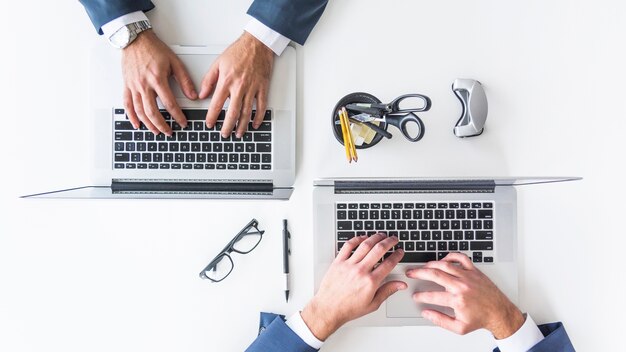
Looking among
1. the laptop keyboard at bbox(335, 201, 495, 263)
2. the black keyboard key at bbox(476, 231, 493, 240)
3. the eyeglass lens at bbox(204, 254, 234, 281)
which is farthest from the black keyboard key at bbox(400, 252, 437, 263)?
the eyeglass lens at bbox(204, 254, 234, 281)

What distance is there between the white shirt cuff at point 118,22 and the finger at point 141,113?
0.16 metres

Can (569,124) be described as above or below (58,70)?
below

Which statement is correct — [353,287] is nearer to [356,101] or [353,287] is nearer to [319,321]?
[319,321]

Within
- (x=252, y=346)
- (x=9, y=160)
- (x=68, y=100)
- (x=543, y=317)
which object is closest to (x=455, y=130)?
(x=543, y=317)

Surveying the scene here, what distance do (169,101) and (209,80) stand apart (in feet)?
0.34

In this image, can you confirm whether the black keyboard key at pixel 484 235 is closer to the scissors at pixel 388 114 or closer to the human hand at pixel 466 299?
the human hand at pixel 466 299

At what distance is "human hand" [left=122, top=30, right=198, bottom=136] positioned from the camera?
1015 mm

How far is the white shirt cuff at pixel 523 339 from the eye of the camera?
3.34 ft

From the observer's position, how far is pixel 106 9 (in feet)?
3.28

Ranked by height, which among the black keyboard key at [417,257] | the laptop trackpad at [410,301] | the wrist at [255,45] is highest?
the wrist at [255,45]

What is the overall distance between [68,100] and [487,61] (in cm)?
105

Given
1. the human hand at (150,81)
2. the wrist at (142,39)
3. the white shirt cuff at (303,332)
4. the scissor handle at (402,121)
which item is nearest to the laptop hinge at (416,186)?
the scissor handle at (402,121)

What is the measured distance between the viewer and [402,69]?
1.07 meters

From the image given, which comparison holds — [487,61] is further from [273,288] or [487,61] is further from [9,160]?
[9,160]
